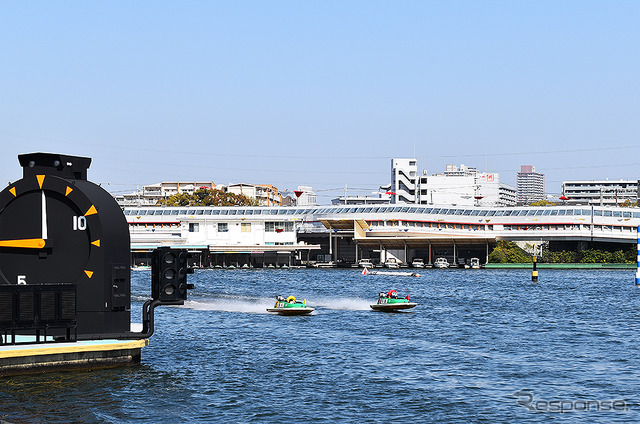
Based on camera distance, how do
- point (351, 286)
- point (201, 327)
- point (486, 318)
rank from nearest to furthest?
point (201, 327) → point (486, 318) → point (351, 286)

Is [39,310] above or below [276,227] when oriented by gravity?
below

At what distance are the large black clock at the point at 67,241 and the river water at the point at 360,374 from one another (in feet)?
8.46

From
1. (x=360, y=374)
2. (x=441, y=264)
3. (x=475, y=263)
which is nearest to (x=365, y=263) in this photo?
(x=441, y=264)

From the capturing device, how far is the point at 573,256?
19325cm

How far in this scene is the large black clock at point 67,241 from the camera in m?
32.7

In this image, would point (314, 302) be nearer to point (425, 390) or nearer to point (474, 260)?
point (425, 390)

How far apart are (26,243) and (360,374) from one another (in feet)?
48.4

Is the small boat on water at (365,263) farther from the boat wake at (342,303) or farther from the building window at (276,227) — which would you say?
the boat wake at (342,303)

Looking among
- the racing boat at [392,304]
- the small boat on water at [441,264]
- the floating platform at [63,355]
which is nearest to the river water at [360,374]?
the floating platform at [63,355]

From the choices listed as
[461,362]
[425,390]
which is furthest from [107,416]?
[461,362]

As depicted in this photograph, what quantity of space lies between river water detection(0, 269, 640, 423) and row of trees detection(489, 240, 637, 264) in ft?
416

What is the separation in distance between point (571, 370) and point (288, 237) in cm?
16077

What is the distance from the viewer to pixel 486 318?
6469cm

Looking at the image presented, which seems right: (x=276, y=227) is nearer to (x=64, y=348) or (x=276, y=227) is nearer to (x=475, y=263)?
(x=475, y=263)
